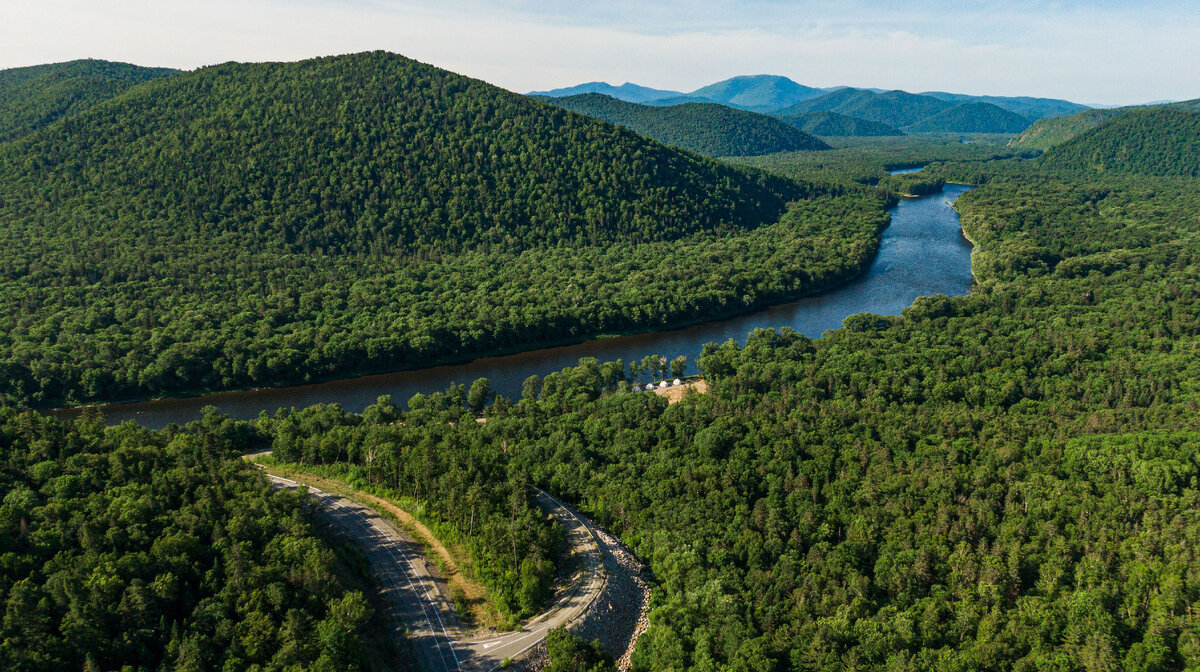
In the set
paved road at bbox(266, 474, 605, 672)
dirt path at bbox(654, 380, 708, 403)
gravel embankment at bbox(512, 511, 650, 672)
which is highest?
dirt path at bbox(654, 380, 708, 403)

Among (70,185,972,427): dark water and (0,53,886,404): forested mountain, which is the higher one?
(0,53,886,404): forested mountain

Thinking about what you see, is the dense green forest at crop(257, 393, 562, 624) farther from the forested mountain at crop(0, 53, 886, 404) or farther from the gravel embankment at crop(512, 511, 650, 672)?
the forested mountain at crop(0, 53, 886, 404)

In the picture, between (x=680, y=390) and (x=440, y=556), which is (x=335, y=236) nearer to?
(x=680, y=390)

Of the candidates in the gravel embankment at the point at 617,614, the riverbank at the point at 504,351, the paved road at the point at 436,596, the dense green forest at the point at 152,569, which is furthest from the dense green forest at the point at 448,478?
the riverbank at the point at 504,351

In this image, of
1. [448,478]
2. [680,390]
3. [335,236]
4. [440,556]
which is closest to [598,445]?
[448,478]

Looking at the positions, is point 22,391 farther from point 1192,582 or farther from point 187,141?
point 1192,582

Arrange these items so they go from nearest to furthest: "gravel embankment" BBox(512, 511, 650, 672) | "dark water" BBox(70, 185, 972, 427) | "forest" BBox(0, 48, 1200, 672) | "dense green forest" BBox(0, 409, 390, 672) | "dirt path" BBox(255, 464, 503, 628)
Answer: "dense green forest" BBox(0, 409, 390, 672), "forest" BBox(0, 48, 1200, 672), "gravel embankment" BBox(512, 511, 650, 672), "dirt path" BBox(255, 464, 503, 628), "dark water" BBox(70, 185, 972, 427)

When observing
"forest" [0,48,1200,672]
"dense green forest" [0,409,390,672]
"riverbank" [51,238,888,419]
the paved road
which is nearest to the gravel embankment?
the paved road
